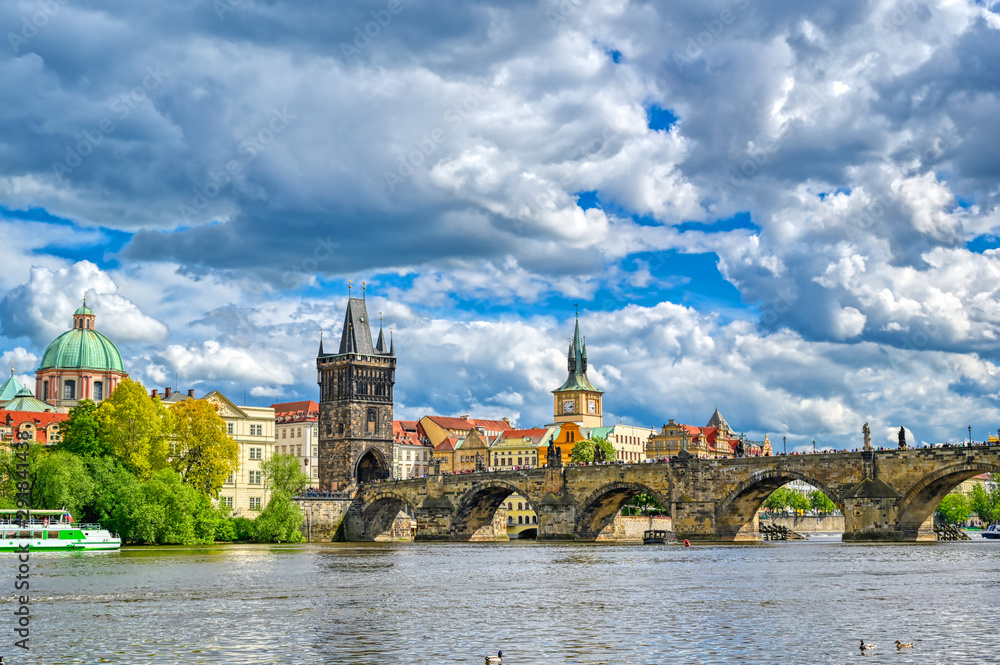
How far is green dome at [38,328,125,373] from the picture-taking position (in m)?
148

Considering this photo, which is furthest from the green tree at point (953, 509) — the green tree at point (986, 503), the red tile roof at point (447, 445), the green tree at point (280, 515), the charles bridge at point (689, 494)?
the green tree at point (280, 515)

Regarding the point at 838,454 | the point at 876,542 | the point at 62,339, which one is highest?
the point at 62,339

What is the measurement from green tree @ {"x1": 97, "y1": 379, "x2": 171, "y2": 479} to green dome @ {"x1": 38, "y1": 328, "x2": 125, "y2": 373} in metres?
62.4

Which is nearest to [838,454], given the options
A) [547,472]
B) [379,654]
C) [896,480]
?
[896,480]

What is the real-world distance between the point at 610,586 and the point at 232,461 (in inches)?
2446

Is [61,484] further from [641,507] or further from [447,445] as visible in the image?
[447,445]

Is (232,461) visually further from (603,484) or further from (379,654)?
(379,654)

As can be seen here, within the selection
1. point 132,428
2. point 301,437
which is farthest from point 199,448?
point 301,437

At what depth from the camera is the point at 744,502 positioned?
308 feet

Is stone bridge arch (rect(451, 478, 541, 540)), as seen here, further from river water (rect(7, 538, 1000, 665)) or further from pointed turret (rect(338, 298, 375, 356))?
river water (rect(7, 538, 1000, 665))

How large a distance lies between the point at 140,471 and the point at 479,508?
1609 inches

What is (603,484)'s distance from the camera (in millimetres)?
102312

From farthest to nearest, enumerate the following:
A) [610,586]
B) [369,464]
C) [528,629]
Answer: [369,464] < [610,586] < [528,629]

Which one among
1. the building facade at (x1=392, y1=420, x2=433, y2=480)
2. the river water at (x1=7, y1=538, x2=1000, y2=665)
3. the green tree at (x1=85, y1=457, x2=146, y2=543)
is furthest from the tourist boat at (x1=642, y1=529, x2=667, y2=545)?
the building facade at (x1=392, y1=420, x2=433, y2=480)
